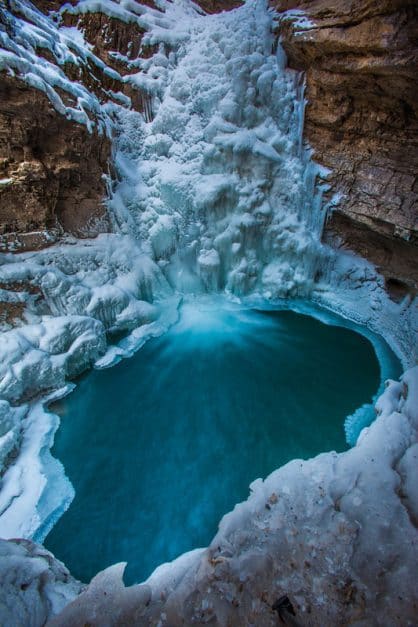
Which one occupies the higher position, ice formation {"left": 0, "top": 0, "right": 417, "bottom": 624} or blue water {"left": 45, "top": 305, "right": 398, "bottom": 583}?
ice formation {"left": 0, "top": 0, "right": 417, "bottom": 624}

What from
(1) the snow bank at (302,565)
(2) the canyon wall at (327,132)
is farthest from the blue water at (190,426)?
(2) the canyon wall at (327,132)

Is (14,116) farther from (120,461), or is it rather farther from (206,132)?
(120,461)

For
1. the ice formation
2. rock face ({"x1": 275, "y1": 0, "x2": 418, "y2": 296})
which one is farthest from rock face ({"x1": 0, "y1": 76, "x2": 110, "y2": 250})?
rock face ({"x1": 275, "y1": 0, "x2": 418, "y2": 296})

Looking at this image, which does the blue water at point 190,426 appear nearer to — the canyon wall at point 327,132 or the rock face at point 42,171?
the canyon wall at point 327,132

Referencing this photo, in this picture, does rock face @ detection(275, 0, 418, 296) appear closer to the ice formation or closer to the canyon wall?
the canyon wall

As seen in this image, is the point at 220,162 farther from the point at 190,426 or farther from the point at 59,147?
the point at 190,426

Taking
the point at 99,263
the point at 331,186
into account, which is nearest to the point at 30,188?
the point at 99,263

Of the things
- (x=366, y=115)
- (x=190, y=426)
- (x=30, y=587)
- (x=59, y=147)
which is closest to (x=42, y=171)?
(x=59, y=147)
